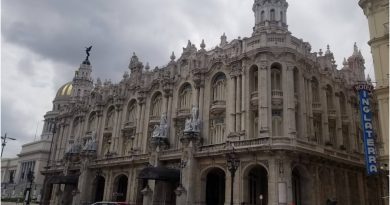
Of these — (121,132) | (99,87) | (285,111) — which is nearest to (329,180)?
(285,111)

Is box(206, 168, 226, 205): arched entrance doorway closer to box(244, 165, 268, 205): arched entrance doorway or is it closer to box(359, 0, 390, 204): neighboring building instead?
box(244, 165, 268, 205): arched entrance doorway

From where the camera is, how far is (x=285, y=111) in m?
33.5

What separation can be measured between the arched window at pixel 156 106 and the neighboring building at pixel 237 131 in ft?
0.54

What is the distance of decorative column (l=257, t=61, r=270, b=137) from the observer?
108 feet

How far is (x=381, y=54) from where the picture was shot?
936 inches

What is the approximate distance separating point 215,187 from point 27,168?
6050 cm

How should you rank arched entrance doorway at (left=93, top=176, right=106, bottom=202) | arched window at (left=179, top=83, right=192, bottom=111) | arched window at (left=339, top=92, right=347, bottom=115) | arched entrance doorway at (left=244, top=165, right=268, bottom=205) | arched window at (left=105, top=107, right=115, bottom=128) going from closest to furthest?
arched entrance doorway at (left=244, top=165, right=268, bottom=205) < arched window at (left=179, top=83, right=192, bottom=111) < arched window at (left=339, top=92, right=347, bottom=115) < arched entrance doorway at (left=93, top=176, right=106, bottom=202) < arched window at (left=105, top=107, right=115, bottom=128)

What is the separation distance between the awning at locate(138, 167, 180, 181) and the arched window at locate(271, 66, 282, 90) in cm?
1273

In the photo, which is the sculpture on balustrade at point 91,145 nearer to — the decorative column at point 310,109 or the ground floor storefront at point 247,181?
the ground floor storefront at point 247,181

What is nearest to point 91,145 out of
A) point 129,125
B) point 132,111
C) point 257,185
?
point 129,125

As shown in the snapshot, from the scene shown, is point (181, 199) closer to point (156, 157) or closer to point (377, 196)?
point (156, 157)

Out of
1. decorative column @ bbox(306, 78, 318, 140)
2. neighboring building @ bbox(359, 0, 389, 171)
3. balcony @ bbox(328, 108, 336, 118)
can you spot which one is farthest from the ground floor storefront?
neighboring building @ bbox(359, 0, 389, 171)

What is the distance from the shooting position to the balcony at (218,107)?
37.5 metres

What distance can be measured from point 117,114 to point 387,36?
3543 cm
